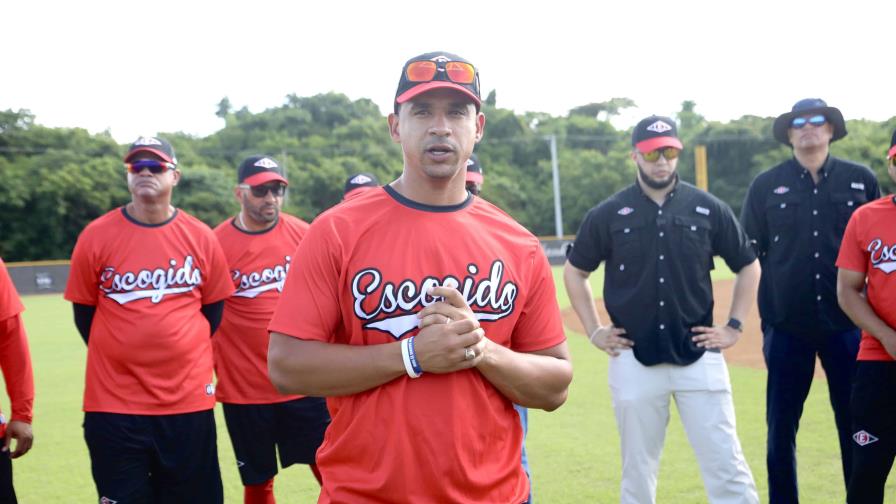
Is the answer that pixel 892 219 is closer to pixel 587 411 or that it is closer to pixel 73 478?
pixel 587 411

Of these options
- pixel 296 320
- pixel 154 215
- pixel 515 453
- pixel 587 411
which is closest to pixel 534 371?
pixel 515 453

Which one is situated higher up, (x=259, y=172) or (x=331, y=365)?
(x=259, y=172)

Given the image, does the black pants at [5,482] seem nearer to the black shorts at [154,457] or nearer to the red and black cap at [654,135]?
the black shorts at [154,457]

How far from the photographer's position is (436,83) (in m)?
2.75

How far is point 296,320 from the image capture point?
2666mm

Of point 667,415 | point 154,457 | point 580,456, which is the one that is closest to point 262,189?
point 154,457

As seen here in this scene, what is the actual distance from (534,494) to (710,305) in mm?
2202

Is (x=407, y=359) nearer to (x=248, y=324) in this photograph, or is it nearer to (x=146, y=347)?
(x=146, y=347)

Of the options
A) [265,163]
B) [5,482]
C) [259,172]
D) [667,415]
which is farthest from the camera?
[265,163]

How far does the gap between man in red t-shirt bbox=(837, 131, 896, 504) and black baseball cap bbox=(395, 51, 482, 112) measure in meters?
3.15

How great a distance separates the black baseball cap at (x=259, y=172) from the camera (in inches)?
253

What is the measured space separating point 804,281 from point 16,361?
15.6 feet

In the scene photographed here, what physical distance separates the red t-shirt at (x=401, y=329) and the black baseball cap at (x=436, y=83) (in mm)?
332

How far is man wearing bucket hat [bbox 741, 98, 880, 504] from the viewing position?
18.6ft
